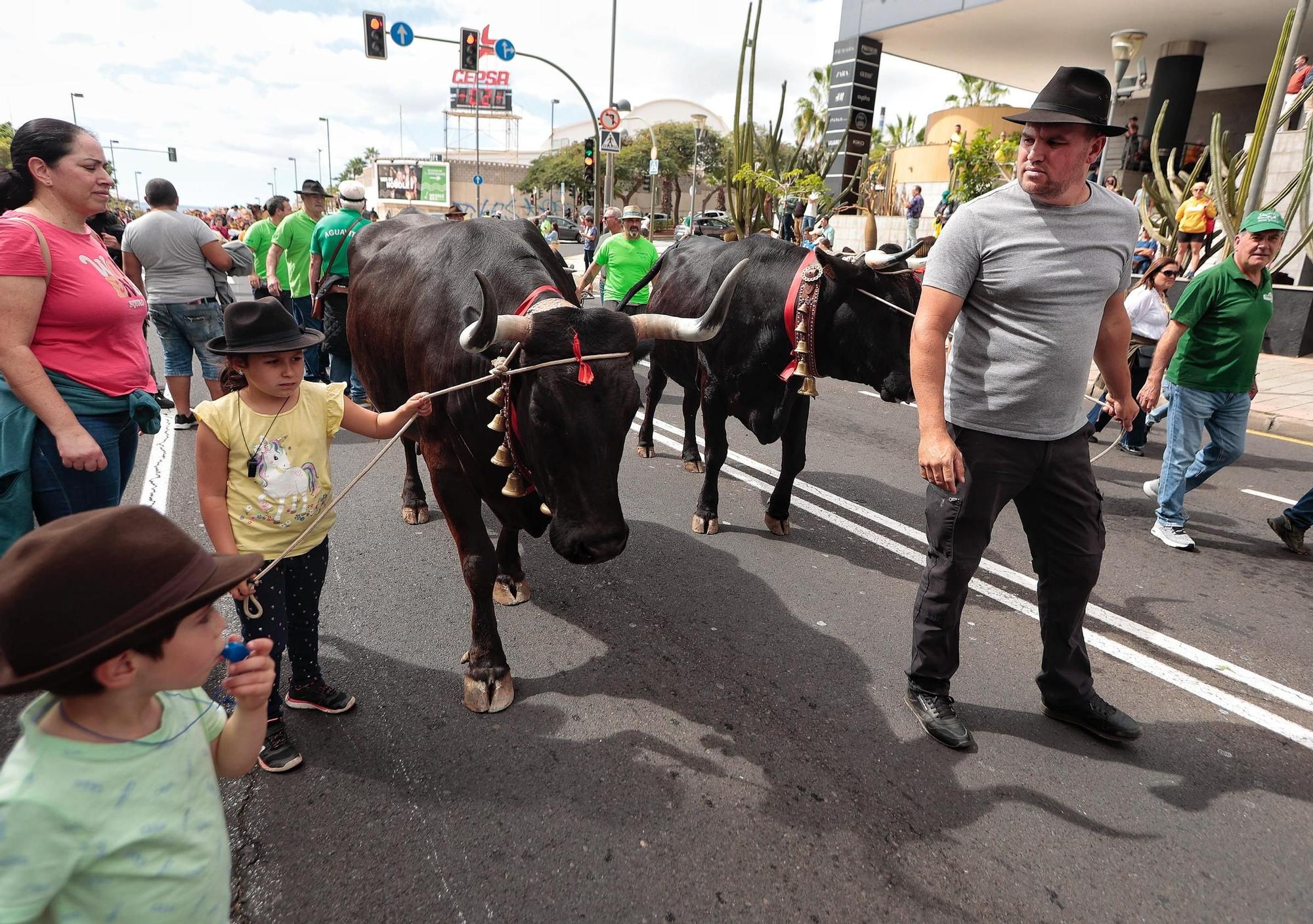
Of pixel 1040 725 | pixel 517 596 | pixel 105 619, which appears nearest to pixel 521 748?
pixel 517 596

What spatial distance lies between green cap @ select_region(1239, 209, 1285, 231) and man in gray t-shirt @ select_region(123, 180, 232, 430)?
21.7ft

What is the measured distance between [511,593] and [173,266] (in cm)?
421

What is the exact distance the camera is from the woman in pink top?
2.44 meters

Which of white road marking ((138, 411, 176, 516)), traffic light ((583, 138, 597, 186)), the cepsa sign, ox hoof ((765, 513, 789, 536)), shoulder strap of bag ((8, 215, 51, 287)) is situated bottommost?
white road marking ((138, 411, 176, 516))

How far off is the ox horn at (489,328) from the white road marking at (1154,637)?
250 cm

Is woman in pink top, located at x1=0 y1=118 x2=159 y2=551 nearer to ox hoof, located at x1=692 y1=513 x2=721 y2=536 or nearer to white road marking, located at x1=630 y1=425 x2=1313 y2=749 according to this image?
ox hoof, located at x1=692 y1=513 x2=721 y2=536

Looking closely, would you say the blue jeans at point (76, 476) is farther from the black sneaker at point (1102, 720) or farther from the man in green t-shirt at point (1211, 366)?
the man in green t-shirt at point (1211, 366)

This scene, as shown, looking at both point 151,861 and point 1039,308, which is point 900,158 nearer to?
point 1039,308

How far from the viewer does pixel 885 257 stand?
4605mm

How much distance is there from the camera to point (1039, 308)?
8.89ft

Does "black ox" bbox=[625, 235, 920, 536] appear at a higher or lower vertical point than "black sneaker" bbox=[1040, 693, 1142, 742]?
higher

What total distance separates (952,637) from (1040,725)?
561 millimetres

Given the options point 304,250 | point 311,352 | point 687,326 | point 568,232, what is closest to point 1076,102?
point 687,326

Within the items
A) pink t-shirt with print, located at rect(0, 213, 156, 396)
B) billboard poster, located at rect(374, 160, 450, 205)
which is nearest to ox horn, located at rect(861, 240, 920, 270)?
pink t-shirt with print, located at rect(0, 213, 156, 396)
